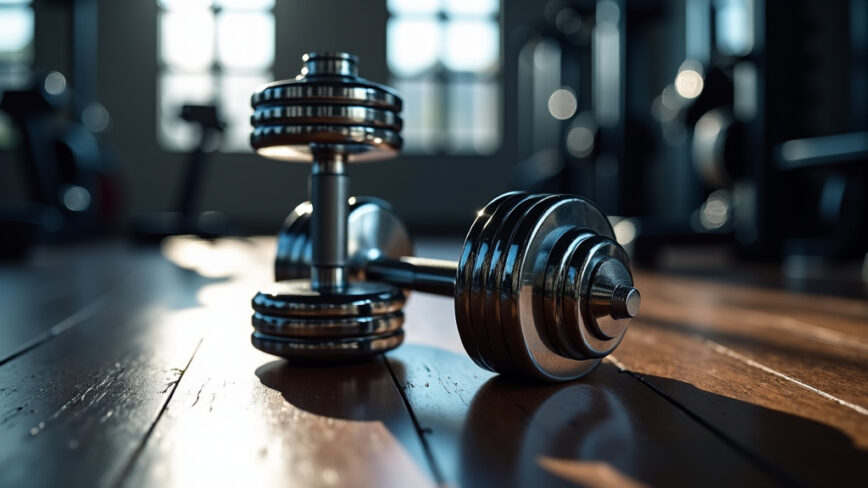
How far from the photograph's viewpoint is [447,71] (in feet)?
20.3

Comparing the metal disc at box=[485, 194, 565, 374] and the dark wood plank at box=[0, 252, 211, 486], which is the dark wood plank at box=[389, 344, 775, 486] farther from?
the dark wood plank at box=[0, 252, 211, 486]

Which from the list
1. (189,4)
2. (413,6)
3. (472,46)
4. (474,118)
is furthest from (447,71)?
(189,4)

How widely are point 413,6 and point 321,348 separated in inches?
232

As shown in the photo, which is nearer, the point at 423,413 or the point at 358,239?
the point at 423,413

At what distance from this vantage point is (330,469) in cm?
42

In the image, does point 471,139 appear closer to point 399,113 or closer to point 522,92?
point 522,92

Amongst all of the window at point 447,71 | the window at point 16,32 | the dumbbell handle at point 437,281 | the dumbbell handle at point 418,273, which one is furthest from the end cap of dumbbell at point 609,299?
the window at point 16,32

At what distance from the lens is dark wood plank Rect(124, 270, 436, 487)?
41cm

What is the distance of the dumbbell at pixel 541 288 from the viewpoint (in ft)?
1.90

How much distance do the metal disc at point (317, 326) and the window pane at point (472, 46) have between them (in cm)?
574

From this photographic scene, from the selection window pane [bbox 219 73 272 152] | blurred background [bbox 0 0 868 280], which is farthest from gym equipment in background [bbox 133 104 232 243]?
window pane [bbox 219 73 272 152]

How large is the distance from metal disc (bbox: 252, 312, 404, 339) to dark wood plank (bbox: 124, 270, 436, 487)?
4 centimetres

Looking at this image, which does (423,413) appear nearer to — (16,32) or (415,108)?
(415,108)

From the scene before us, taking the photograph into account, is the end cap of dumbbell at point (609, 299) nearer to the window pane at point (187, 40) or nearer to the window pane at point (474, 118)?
the window pane at point (474, 118)
